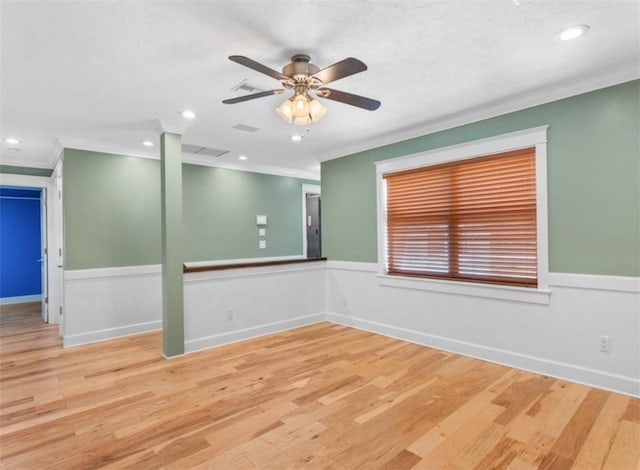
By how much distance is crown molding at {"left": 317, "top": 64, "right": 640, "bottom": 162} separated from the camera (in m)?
2.61

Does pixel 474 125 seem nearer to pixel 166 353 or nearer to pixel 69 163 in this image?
pixel 166 353

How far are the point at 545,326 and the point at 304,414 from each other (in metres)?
2.26

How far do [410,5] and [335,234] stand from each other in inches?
135

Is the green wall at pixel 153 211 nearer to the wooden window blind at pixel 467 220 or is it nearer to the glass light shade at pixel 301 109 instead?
the wooden window blind at pixel 467 220

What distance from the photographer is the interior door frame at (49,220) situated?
4980mm

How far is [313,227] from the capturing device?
22.3 feet

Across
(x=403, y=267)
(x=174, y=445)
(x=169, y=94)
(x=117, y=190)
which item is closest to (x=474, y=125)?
(x=403, y=267)

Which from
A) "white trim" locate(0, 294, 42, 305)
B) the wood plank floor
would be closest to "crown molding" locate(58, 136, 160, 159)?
the wood plank floor

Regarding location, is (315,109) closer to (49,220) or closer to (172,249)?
(172,249)

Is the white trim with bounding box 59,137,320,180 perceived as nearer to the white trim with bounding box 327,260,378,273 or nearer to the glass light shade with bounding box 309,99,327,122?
the white trim with bounding box 327,260,378,273

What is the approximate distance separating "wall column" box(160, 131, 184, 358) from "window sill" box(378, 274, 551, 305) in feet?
7.98

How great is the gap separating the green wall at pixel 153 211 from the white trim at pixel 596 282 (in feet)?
14.2

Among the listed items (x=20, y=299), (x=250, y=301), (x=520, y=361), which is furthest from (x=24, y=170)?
(x=520, y=361)

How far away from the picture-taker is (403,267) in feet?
13.8
